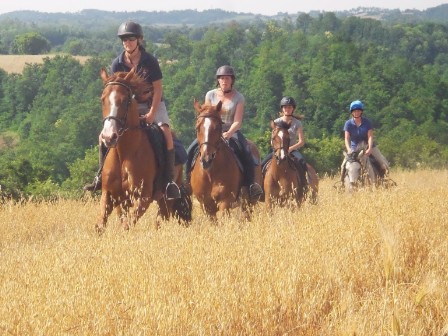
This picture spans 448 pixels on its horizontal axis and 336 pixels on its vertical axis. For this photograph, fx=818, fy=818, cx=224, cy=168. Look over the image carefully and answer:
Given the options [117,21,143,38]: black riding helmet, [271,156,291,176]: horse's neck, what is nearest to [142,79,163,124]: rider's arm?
Answer: [117,21,143,38]: black riding helmet

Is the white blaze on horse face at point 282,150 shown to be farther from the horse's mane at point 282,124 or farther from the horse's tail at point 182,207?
the horse's tail at point 182,207

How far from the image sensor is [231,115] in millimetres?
11367

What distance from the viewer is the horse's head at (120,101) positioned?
8961 millimetres

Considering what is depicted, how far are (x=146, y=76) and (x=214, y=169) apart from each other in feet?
5.78

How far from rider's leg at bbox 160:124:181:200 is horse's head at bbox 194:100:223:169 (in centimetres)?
61

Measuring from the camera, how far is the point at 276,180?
1356cm

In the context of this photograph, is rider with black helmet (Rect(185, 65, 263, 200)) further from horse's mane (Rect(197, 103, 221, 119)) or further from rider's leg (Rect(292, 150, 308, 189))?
rider's leg (Rect(292, 150, 308, 189))

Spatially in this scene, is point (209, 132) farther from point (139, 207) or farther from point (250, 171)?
point (139, 207)

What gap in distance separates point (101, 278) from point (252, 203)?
5834 millimetres

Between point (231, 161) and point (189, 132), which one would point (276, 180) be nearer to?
point (231, 161)

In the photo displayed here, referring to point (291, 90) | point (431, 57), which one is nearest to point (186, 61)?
point (291, 90)

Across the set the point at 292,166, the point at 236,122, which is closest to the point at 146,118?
the point at 236,122

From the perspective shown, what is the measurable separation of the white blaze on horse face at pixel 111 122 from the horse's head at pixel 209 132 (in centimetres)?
176

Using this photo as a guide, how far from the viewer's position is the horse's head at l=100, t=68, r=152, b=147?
8.96m
